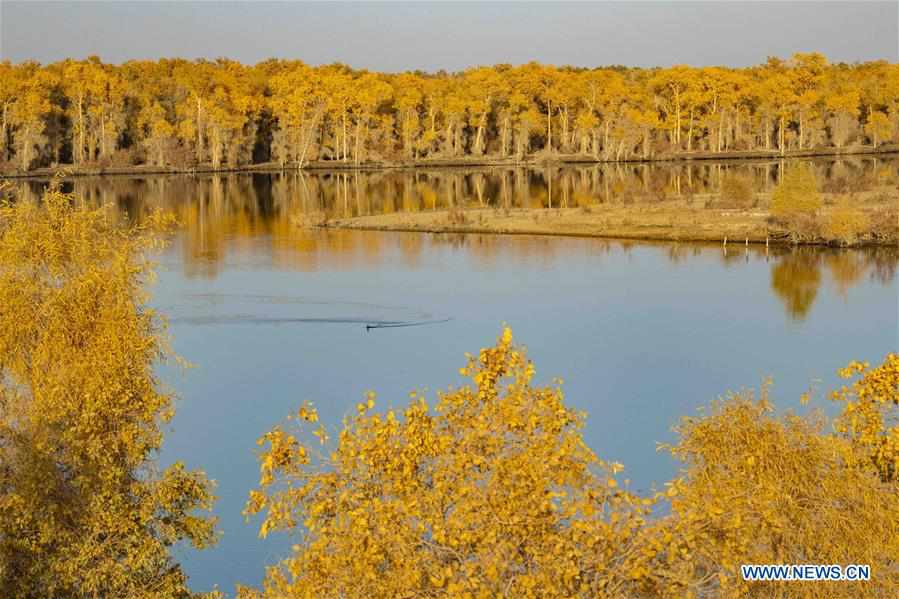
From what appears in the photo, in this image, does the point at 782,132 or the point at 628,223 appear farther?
the point at 782,132

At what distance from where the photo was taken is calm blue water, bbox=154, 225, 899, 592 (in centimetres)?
2086

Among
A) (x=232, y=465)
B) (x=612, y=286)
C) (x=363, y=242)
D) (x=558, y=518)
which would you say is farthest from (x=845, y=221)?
(x=558, y=518)

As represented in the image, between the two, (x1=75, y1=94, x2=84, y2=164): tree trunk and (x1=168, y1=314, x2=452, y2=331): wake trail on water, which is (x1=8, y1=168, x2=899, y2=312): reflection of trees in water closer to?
(x1=168, y1=314, x2=452, y2=331): wake trail on water

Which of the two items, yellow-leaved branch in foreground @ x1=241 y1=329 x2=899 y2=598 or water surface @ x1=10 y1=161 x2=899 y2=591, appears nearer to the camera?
yellow-leaved branch in foreground @ x1=241 y1=329 x2=899 y2=598

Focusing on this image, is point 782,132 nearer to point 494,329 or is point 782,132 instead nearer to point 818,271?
point 818,271

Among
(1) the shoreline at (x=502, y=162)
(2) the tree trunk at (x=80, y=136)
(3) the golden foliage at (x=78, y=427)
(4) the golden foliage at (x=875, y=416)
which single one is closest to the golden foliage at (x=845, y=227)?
(4) the golden foliage at (x=875, y=416)

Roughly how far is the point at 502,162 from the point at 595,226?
46.7 metres

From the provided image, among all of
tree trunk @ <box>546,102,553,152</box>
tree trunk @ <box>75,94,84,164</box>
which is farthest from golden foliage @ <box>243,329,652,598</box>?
tree trunk @ <box>546,102,553,152</box>

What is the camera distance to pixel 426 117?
10462cm

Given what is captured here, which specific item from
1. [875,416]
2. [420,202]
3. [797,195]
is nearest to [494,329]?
[797,195]

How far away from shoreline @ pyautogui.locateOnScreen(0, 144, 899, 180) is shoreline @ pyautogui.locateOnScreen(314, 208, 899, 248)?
126 ft

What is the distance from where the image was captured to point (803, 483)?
10039mm

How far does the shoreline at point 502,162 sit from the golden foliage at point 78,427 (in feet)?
258

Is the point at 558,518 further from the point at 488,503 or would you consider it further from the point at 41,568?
the point at 41,568
